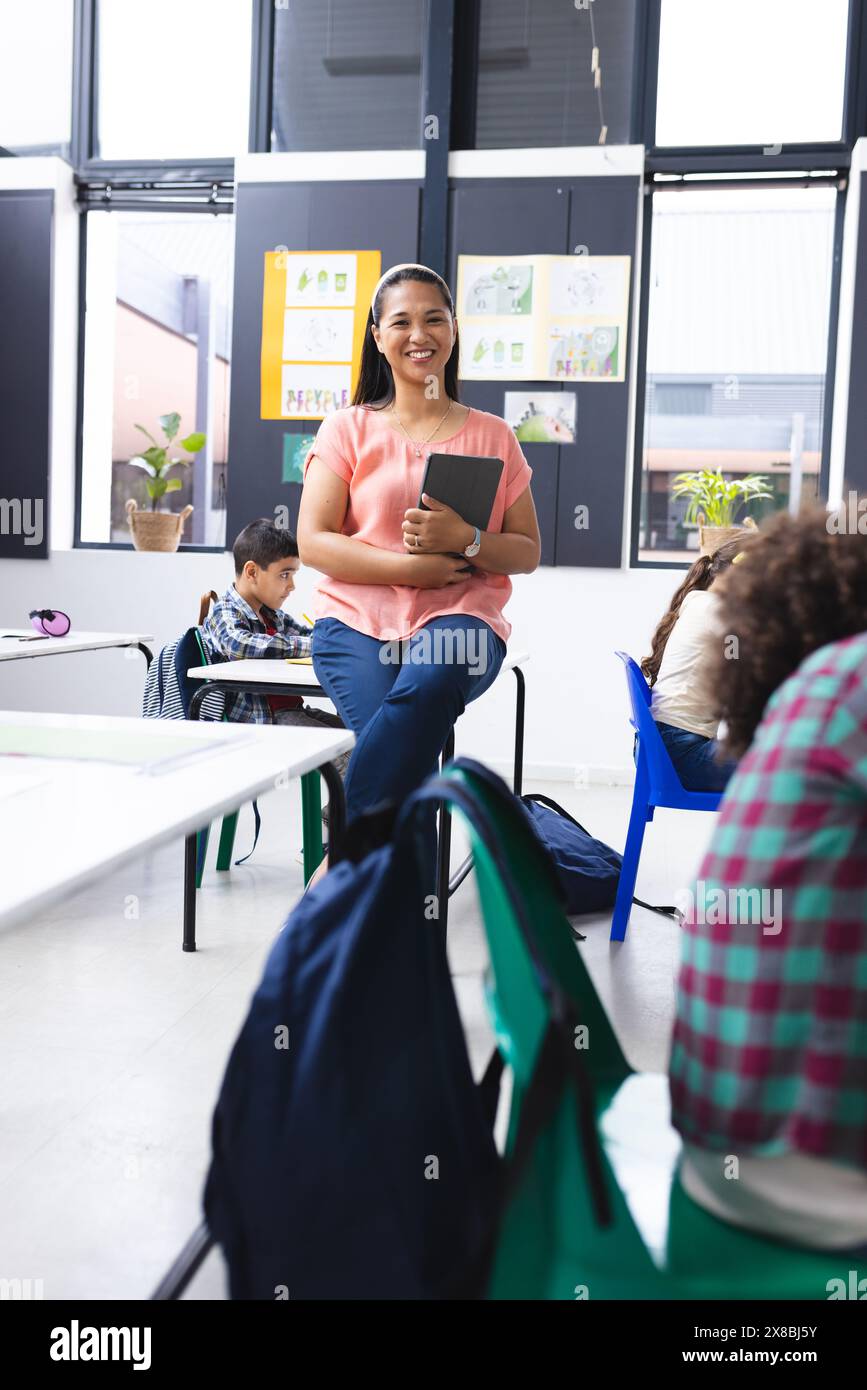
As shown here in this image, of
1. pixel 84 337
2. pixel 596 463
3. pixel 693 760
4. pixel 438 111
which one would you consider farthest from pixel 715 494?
pixel 84 337

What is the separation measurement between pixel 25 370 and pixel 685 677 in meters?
3.84

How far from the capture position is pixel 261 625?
3.38 metres

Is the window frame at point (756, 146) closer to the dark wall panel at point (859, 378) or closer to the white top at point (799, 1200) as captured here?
the dark wall panel at point (859, 378)

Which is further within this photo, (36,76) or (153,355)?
(153,355)

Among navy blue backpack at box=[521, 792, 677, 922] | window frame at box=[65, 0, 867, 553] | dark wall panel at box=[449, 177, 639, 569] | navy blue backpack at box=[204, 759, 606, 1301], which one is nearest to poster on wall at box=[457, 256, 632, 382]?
dark wall panel at box=[449, 177, 639, 569]

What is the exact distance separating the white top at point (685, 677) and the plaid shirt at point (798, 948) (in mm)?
1866

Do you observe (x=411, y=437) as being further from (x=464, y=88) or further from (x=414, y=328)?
(x=464, y=88)

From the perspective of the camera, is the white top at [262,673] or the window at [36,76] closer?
the white top at [262,673]

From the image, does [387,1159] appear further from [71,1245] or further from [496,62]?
[496,62]

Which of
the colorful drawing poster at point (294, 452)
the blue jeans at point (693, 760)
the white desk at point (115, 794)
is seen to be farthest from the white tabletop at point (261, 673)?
the colorful drawing poster at point (294, 452)

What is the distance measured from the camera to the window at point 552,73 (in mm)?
4867

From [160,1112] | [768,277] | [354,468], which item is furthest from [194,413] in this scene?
[160,1112]

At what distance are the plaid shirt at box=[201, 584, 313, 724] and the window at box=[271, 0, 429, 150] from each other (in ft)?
8.80

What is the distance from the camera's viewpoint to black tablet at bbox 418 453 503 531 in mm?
2068
